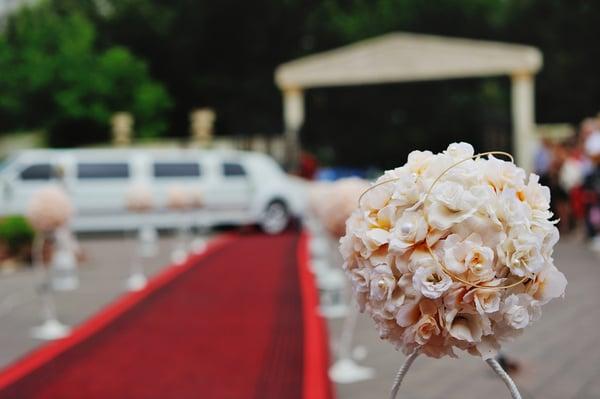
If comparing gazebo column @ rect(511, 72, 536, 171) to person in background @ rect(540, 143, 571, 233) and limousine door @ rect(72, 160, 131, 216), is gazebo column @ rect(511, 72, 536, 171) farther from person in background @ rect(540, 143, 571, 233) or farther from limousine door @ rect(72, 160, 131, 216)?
limousine door @ rect(72, 160, 131, 216)

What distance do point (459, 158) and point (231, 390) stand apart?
3.66 metres

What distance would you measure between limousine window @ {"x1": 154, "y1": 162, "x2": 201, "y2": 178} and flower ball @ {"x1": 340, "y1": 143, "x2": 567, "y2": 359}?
20278 mm

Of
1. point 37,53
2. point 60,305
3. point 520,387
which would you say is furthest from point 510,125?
point 37,53

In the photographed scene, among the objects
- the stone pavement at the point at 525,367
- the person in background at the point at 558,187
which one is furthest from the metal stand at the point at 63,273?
the person in background at the point at 558,187

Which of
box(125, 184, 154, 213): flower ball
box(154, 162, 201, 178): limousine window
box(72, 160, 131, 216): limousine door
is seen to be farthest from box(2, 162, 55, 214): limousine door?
box(125, 184, 154, 213): flower ball

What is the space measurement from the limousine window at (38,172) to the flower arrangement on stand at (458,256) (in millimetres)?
19688

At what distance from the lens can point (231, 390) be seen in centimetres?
625

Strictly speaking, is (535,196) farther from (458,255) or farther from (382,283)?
(382,283)

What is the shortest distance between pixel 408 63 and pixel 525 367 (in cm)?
1995

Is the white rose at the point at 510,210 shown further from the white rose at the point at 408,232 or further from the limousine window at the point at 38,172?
the limousine window at the point at 38,172

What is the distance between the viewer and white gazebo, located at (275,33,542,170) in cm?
2566

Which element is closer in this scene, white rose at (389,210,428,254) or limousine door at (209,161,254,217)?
white rose at (389,210,428,254)

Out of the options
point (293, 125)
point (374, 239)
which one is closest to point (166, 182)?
point (293, 125)

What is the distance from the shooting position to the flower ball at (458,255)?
9.09 ft
